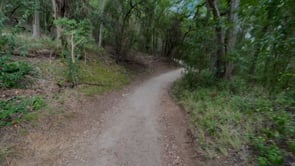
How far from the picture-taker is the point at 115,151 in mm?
3670

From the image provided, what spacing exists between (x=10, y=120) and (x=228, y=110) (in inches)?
208

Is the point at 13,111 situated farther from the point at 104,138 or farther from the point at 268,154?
the point at 268,154

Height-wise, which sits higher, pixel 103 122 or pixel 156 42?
pixel 156 42

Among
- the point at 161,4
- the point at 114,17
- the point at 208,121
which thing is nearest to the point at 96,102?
the point at 208,121

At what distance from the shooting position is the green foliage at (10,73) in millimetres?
4262

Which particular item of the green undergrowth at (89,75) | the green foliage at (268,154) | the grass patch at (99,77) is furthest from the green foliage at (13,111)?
the green foliage at (268,154)

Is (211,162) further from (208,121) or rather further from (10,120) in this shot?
(10,120)

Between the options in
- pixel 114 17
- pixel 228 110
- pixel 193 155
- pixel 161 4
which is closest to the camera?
pixel 193 155

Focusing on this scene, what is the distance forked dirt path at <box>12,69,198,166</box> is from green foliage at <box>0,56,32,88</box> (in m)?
2.32

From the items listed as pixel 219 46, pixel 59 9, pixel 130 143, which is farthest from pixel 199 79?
pixel 59 9

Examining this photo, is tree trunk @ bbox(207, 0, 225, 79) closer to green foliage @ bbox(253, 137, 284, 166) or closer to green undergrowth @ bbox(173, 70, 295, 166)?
green undergrowth @ bbox(173, 70, 295, 166)

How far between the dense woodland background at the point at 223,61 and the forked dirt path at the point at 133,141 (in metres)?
0.50

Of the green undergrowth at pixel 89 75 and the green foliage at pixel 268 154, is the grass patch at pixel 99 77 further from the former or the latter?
the green foliage at pixel 268 154

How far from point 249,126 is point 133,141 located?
2.57 metres
